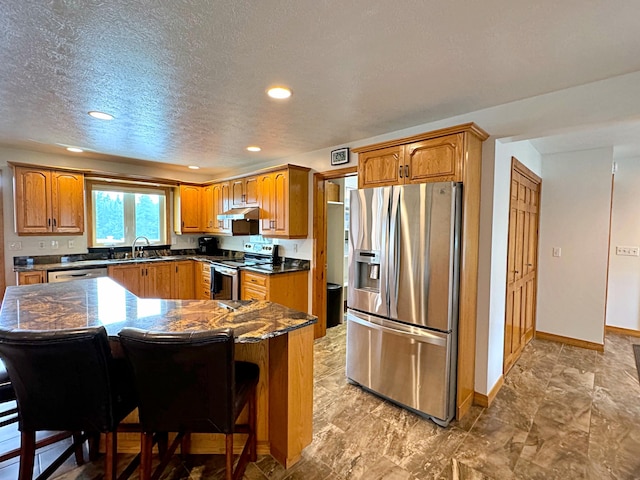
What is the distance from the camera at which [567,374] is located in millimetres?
3156

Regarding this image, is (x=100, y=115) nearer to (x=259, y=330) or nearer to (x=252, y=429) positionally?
(x=259, y=330)

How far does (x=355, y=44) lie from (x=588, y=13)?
3.38ft

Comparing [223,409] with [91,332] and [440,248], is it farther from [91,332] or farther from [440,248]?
[440,248]

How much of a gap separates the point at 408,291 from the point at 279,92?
1.78 metres

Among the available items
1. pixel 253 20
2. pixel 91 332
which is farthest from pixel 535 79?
pixel 91 332

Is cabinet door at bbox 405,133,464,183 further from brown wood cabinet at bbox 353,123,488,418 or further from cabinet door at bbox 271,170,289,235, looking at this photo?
cabinet door at bbox 271,170,289,235

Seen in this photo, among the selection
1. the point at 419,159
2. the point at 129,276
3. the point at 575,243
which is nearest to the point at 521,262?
the point at 575,243

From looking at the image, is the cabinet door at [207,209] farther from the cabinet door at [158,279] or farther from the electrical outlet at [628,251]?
the electrical outlet at [628,251]

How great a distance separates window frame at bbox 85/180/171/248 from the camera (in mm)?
4766

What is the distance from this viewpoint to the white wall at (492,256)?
2529 millimetres

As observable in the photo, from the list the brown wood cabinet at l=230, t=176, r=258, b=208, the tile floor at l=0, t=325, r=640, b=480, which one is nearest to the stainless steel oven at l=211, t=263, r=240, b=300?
the brown wood cabinet at l=230, t=176, r=258, b=208

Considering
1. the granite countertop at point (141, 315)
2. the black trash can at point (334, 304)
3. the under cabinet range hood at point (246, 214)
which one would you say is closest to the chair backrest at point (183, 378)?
the granite countertop at point (141, 315)


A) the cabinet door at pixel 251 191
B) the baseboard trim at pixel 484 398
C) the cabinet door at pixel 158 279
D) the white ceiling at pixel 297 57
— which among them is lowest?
the baseboard trim at pixel 484 398

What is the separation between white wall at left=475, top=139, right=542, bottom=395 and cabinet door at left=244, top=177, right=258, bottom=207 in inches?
117
